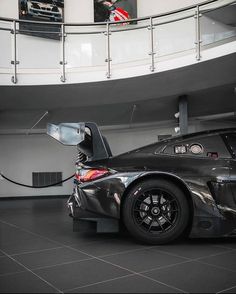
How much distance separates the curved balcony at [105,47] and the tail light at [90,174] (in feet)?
12.0

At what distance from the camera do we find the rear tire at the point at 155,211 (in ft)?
12.7

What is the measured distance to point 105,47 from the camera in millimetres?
7648

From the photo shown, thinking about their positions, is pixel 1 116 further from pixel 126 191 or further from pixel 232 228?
pixel 232 228

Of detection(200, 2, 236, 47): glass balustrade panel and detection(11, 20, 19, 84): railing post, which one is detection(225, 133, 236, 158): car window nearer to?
detection(200, 2, 236, 47): glass balustrade panel

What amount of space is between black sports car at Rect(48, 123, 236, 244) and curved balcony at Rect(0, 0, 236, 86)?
3361 millimetres

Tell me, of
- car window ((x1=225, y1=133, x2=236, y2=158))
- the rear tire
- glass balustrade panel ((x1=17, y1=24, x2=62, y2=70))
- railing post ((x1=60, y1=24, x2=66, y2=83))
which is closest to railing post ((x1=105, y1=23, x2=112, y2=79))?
railing post ((x1=60, y1=24, x2=66, y2=83))

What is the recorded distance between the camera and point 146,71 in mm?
7156

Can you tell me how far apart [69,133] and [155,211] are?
143 cm

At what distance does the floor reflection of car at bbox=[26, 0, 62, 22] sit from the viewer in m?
9.68

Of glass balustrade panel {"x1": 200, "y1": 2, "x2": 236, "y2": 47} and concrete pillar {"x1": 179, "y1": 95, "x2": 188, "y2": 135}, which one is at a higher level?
glass balustrade panel {"x1": 200, "y1": 2, "x2": 236, "y2": 47}

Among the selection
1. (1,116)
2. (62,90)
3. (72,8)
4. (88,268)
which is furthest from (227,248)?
(72,8)

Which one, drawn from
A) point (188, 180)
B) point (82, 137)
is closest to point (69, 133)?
point (82, 137)

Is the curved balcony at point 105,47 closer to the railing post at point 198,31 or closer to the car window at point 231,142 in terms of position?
the railing post at point 198,31

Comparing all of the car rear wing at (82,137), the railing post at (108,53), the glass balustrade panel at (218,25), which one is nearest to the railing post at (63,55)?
the railing post at (108,53)
